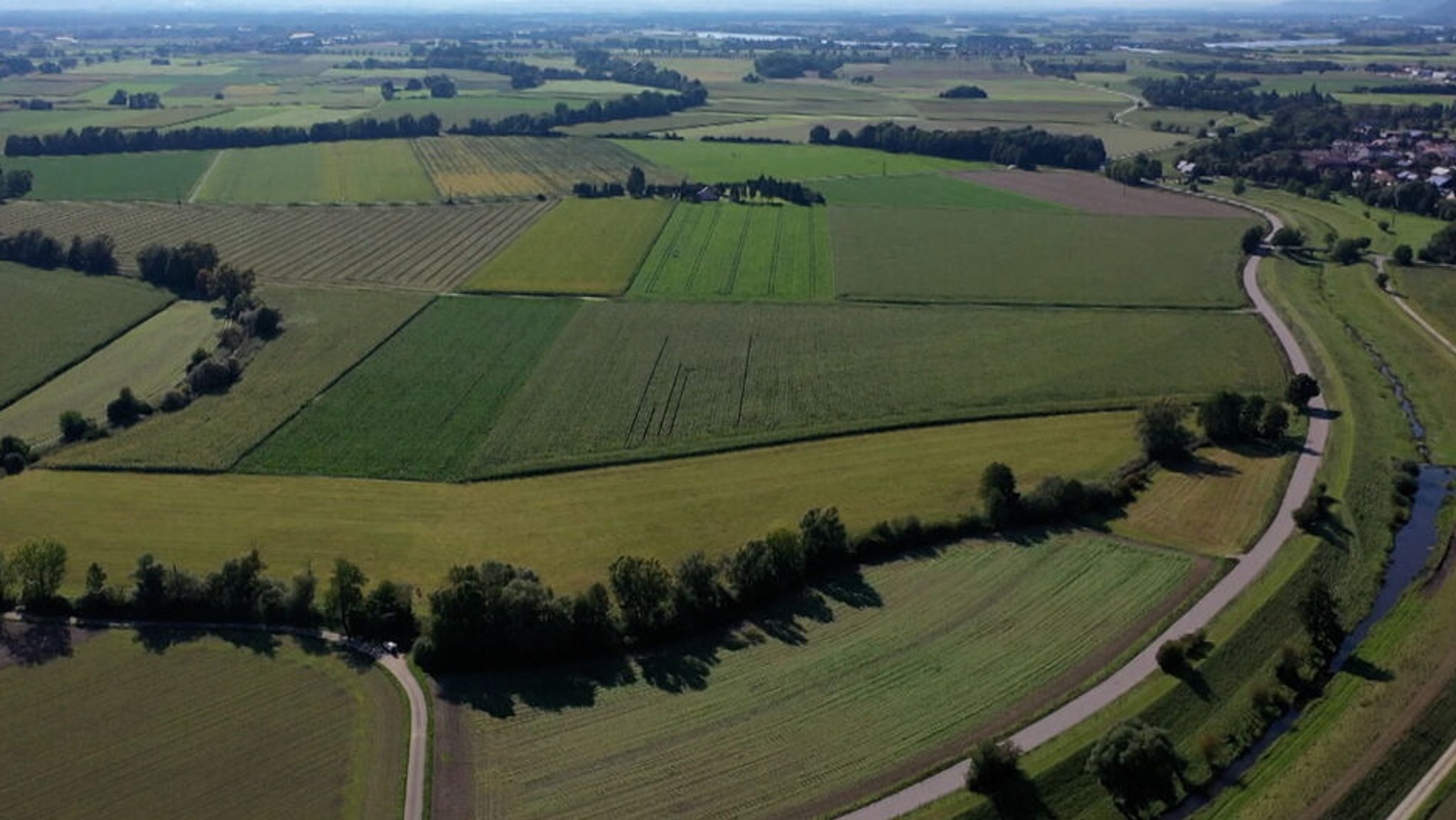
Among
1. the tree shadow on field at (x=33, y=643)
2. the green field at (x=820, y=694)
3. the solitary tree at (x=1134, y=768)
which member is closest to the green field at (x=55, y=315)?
the tree shadow on field at (x=33, y=643)

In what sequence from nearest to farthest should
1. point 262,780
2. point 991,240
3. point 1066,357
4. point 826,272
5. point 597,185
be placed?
point 262,780 < point 1066,357 < point 826,272 < point 991,240 < point 597,185

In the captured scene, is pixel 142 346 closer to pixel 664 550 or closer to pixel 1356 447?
pixel 664 550

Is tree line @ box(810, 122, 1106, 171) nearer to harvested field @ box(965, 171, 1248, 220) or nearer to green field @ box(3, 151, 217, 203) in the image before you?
harvested field @ box(965, 171, 1248, 220)

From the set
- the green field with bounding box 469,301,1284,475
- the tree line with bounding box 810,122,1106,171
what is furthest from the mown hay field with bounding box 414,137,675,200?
the green field with bounding box 469,301,1284,475

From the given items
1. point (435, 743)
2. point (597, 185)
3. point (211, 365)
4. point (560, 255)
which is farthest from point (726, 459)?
point (597, 185)

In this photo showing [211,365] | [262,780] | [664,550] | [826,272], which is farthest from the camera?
[826,272]

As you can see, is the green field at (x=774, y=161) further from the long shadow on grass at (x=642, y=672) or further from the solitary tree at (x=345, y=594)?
the solitary tree at (x=345, y=594)
